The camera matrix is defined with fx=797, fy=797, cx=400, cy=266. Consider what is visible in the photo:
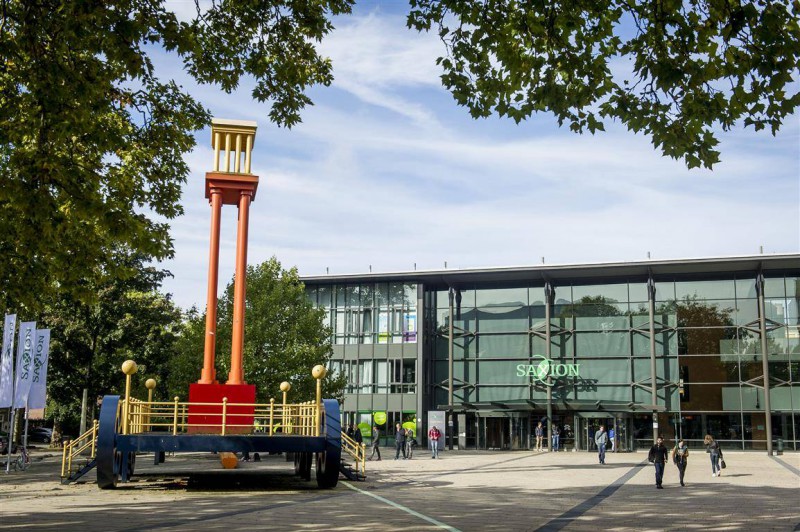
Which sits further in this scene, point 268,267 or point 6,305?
point 268,267

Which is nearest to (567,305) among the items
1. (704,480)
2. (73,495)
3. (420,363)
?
(420,363)

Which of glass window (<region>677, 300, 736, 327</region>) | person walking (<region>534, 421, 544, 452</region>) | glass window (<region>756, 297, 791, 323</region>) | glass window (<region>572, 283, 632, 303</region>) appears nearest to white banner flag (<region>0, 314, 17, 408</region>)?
person walking (<region>534, 421, 544, 452</region>)

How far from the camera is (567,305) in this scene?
4828 centimetres

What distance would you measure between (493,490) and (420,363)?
1149 inches

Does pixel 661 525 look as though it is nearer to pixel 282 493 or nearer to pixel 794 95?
pixel 794 95

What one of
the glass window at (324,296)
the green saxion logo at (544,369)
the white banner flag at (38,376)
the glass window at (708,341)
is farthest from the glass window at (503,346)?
the white banner flag at (38,376)

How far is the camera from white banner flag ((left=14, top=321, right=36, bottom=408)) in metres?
26.3

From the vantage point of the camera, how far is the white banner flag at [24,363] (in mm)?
26328

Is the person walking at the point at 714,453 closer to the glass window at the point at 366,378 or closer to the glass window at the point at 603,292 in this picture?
the glass window at the point at 603,292

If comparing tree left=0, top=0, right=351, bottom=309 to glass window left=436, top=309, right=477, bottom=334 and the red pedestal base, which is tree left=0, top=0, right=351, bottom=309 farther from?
glass window left=436, top=309, right=477, bottom=334

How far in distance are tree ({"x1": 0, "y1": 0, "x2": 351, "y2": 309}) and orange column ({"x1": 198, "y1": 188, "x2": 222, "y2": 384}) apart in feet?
23.7

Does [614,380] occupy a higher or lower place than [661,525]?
higher

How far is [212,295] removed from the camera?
77.7 ft

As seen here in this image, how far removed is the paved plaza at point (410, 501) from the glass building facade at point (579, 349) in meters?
17.9
